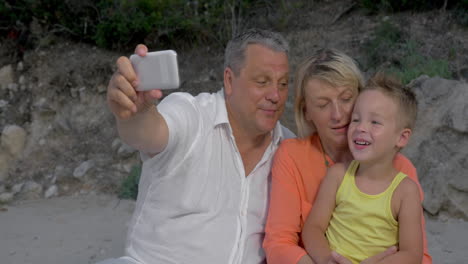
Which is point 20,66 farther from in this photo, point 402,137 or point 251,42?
point 402,137

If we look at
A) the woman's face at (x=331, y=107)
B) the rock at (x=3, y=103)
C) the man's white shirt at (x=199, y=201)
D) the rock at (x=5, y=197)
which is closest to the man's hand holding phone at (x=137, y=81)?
the man's white shirt at (x=199, y=201)

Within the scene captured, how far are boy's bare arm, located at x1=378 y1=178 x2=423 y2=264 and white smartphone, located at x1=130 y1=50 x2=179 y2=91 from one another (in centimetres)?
111

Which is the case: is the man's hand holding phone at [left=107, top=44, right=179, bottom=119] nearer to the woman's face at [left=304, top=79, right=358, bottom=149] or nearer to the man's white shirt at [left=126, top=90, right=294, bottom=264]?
the man's white shirt at [left=126, top=90, right=294, bottom=264]

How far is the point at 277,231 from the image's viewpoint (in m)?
2.39

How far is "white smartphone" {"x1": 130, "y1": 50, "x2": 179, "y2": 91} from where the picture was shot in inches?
60.8

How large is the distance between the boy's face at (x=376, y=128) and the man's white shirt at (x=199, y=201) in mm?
620

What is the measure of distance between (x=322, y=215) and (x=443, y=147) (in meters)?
2.40

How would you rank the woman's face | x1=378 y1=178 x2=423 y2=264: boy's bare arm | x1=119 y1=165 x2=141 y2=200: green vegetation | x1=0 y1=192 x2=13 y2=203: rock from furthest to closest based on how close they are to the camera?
x1=0 y1=192 x2=13 y2=203: rock < x1=119 y1=165 x2=141 y2=200: green vegetation < the woman's face < x1=378 y1=178 x2=423 y2=264: boy's bare arm

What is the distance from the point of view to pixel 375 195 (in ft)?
7.27

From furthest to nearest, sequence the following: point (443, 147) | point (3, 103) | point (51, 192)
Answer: point (3, 103), point (51, 192), point (443, 147)

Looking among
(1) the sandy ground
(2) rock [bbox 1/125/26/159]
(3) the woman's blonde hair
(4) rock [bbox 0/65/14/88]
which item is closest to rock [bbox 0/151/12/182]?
(2) rock [bbox 1/125/26/159]

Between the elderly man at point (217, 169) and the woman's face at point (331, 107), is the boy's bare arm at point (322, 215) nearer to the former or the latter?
the woman's face at point (331, 107)

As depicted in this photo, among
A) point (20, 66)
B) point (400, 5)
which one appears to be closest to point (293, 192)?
point (400, 5)

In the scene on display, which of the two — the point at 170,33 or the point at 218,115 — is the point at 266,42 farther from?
the point at 170,33
